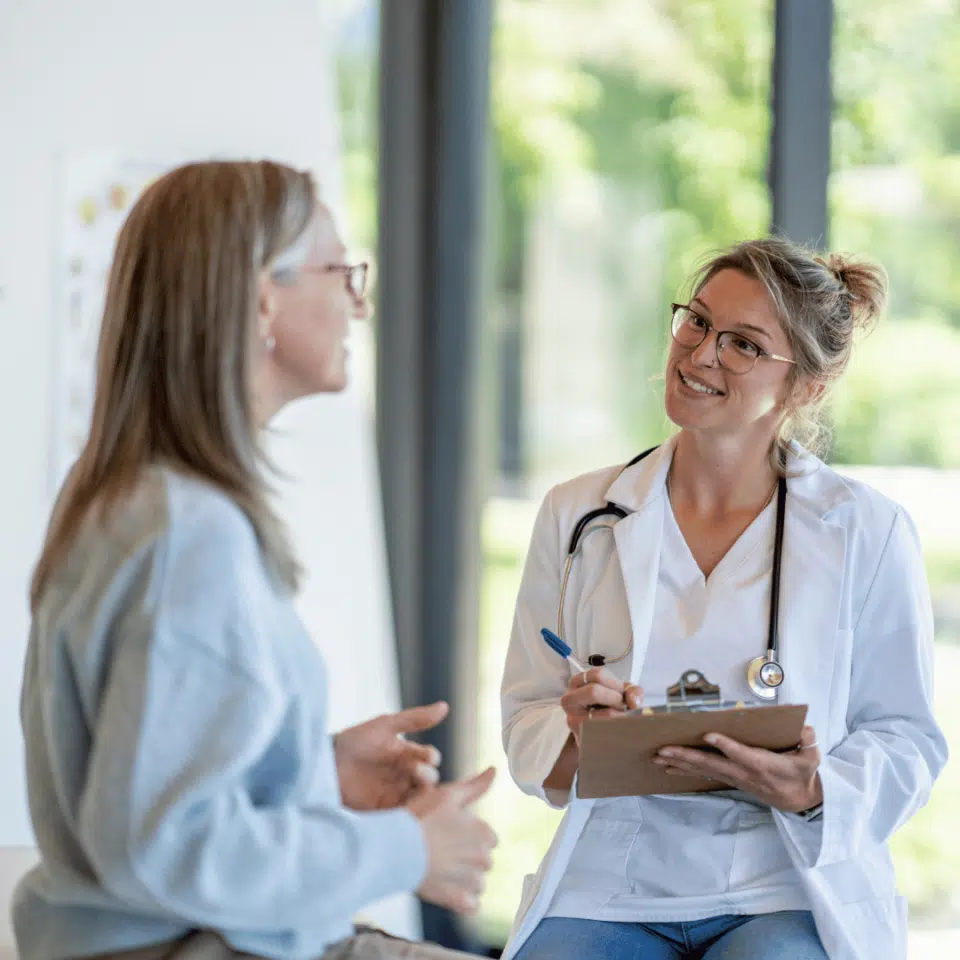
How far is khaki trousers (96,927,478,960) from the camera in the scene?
1185 millimetres

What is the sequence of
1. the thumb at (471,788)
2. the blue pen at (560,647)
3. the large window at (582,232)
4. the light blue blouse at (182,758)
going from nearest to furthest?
1. the light blue blouse at (182,758)
2. the thumb at (471,788)
3. the blue pen at (560,647)
4. the large window at (582,232)

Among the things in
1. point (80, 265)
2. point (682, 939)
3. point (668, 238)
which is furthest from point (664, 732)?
point (80, 265)

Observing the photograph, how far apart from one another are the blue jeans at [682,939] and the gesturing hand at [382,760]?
43cm

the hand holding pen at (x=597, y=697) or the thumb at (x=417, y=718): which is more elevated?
the thumb at (x=417, y=718)

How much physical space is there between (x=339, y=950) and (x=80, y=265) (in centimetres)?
191

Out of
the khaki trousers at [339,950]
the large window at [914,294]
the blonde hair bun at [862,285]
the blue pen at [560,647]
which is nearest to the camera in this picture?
the khaki trousers at [339,950]

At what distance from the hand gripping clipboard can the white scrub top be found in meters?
0.19

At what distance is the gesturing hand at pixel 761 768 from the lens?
155 cm

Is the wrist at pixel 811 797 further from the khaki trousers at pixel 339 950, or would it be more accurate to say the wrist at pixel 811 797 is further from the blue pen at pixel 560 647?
the khaki trousers at pixel 339 950

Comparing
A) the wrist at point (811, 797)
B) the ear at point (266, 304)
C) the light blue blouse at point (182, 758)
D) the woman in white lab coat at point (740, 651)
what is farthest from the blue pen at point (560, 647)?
the ear at point (266, 304)

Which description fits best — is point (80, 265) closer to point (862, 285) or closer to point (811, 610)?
point (862, 285)

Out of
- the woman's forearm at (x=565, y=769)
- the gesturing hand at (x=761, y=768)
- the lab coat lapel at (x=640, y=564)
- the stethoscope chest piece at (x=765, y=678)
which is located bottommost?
the woman's forearm at (x=565, y=769)

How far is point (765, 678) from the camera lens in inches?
69.9

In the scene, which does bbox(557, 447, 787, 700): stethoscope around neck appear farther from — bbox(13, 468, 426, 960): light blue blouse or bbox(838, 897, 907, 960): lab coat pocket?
bbox(13, 468, 426, 960): light blue blouse
